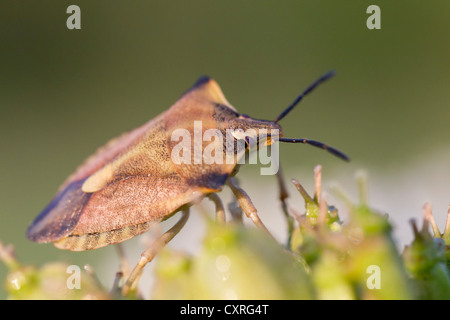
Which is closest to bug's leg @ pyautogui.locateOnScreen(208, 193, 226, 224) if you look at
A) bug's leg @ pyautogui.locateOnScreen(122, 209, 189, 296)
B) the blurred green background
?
bug's leg @ pyautogui.locateOnScreen(122, 209, 189, 296)

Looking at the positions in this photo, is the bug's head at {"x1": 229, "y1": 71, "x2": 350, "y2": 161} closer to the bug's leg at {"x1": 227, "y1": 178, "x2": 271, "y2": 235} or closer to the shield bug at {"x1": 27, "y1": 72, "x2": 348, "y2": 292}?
the shield bug at {"x1": 27, "y1": 72, "x2": 348, "y2": 292}

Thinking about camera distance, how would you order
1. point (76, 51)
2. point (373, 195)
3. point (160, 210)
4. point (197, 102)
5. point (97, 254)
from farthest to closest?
point (76, 51) < point (97, 254) < point (373, 195) < point (197, 102) < point (160, 210)

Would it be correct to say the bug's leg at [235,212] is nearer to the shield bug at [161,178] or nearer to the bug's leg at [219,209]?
the shield bug at [161,178]

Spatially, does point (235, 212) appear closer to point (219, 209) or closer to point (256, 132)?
point (219, 209)

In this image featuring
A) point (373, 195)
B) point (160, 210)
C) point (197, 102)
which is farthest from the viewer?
point (373, 195)

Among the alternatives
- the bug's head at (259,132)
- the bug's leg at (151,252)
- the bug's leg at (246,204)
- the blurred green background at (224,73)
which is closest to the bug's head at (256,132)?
the bug's head at (259,132)

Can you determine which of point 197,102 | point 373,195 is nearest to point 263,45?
point 373,195
